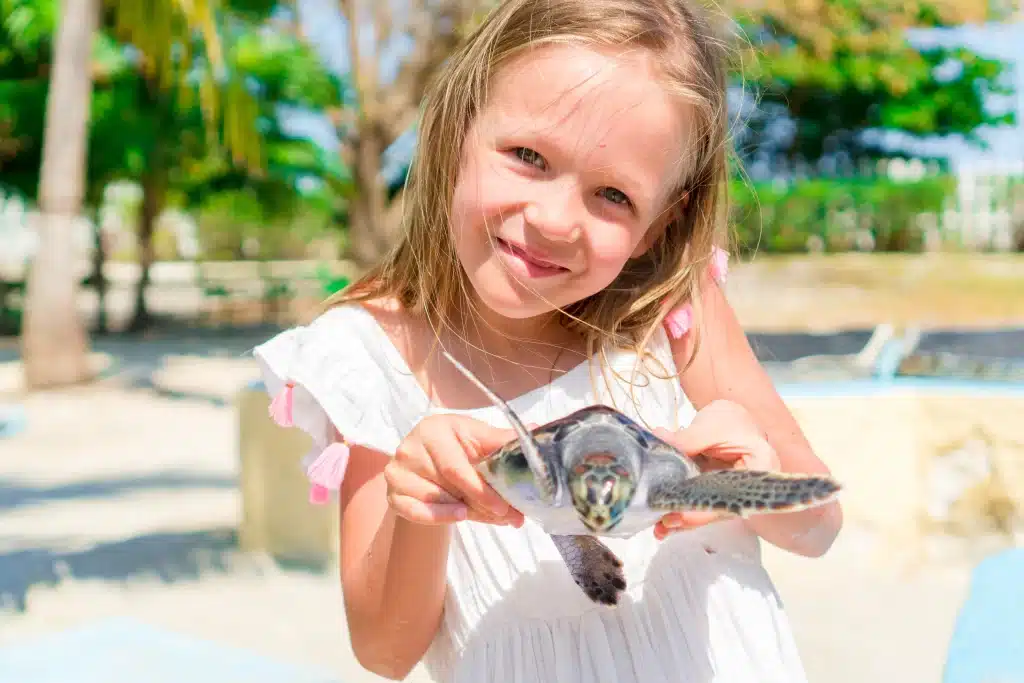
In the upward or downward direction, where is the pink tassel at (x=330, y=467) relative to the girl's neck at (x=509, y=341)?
downward

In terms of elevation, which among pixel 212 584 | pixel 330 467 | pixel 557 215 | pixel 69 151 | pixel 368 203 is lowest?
pixel 212 584

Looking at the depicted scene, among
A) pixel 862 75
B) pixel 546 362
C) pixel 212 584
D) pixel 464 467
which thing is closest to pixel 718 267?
pixel 546 362

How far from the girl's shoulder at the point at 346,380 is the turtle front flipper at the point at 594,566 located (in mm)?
291

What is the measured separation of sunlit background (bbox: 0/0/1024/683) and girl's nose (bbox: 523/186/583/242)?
345 millimetres

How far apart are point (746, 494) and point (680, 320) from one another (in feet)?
1.89

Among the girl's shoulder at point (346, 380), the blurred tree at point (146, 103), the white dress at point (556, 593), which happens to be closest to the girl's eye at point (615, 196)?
the white dress at point (556, 593)

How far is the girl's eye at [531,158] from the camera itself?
3.89 feet

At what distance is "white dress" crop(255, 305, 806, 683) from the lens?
1240 mm

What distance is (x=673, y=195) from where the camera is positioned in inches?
52.6

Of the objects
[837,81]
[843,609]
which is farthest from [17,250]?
[843,609]

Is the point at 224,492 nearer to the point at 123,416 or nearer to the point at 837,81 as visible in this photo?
the point at 123,416

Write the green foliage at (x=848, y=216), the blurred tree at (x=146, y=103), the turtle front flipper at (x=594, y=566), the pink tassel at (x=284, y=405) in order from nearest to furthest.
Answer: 1. the turtle front flipper at (x=594, y=566)
2. the pink tassel at (x=284, y=405)
3. the blurred tree at (x=146, y=103)
4. the green foliage at (x=848, y=216)

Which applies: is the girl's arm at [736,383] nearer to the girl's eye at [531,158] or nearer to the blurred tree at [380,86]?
the girl's eye at [531,158]

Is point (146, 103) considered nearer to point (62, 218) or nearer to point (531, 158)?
point (62, 218)
